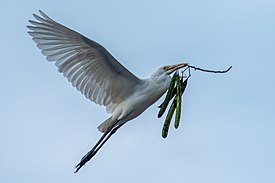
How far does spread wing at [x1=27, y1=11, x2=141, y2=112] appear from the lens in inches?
421

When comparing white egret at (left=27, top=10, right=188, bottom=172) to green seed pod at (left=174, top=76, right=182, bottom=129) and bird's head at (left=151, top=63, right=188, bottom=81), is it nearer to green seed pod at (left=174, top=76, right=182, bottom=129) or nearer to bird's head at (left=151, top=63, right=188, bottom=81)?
bird's head at (left=151, top=63, right=188, bottom=81)

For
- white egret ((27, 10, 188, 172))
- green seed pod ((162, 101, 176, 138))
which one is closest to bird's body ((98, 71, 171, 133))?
white egret ((27, 10, 188, 172))

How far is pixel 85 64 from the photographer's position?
442 inches

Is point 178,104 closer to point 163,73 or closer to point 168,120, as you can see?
point 168,120

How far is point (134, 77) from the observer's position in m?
11.2

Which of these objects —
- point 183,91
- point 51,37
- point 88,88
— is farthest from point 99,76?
point 183,91

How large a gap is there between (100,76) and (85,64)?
30cm

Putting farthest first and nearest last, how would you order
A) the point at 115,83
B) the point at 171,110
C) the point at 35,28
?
the point at 115,83, the point at 35,28, the point at 171,110

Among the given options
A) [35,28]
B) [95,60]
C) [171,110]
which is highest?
[35,28]

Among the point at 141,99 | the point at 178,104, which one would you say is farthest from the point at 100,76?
the point at 178,104

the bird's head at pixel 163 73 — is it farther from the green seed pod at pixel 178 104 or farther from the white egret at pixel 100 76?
the green seed pod at pixel 178 104

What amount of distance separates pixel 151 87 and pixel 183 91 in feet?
9.02

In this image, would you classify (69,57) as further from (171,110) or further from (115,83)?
(171,110)

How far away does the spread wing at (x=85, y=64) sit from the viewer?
10.7 metres
